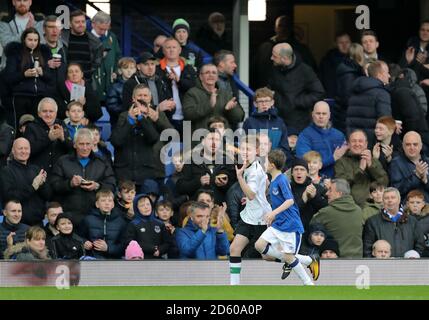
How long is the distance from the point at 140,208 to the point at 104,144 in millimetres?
1665

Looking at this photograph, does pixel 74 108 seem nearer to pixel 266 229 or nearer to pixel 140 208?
pixel 140 208

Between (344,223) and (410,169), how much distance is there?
171 cm

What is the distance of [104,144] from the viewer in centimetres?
2045

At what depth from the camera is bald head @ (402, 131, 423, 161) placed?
2059cm

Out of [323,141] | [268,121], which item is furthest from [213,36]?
[323,141]

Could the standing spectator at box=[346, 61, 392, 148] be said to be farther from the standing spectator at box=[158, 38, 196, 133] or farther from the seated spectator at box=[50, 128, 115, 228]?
the seated spectator at box=[50, 128, 115, 228]

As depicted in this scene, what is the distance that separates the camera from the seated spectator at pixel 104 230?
750 inches

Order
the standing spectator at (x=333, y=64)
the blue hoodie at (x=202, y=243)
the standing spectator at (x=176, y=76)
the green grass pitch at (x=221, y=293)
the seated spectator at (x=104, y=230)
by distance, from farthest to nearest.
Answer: the standing spectator at (x=333, y=64) < the standing spectator at (x=176, y=76) < the seated spectator at (x=104, y=230) < the blue hoodie at (x=202, y=243) < the green grass pitch at (x=221, y=293)

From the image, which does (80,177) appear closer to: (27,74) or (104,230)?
(104,230)

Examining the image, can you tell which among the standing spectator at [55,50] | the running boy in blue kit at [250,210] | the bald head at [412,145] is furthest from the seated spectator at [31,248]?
the bald head at [412,145]

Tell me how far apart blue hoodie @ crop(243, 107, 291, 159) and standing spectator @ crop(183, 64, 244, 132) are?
25 centimetres

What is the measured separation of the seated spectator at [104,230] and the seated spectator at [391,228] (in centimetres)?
290

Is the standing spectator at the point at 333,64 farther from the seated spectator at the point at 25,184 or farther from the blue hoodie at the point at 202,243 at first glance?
the seated spectator at the point at 25,184

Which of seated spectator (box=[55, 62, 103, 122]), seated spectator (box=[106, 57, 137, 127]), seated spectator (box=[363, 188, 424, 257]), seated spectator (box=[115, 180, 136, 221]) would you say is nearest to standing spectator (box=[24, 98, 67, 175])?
seated spectator (box=[55, 62, 103, 122])
